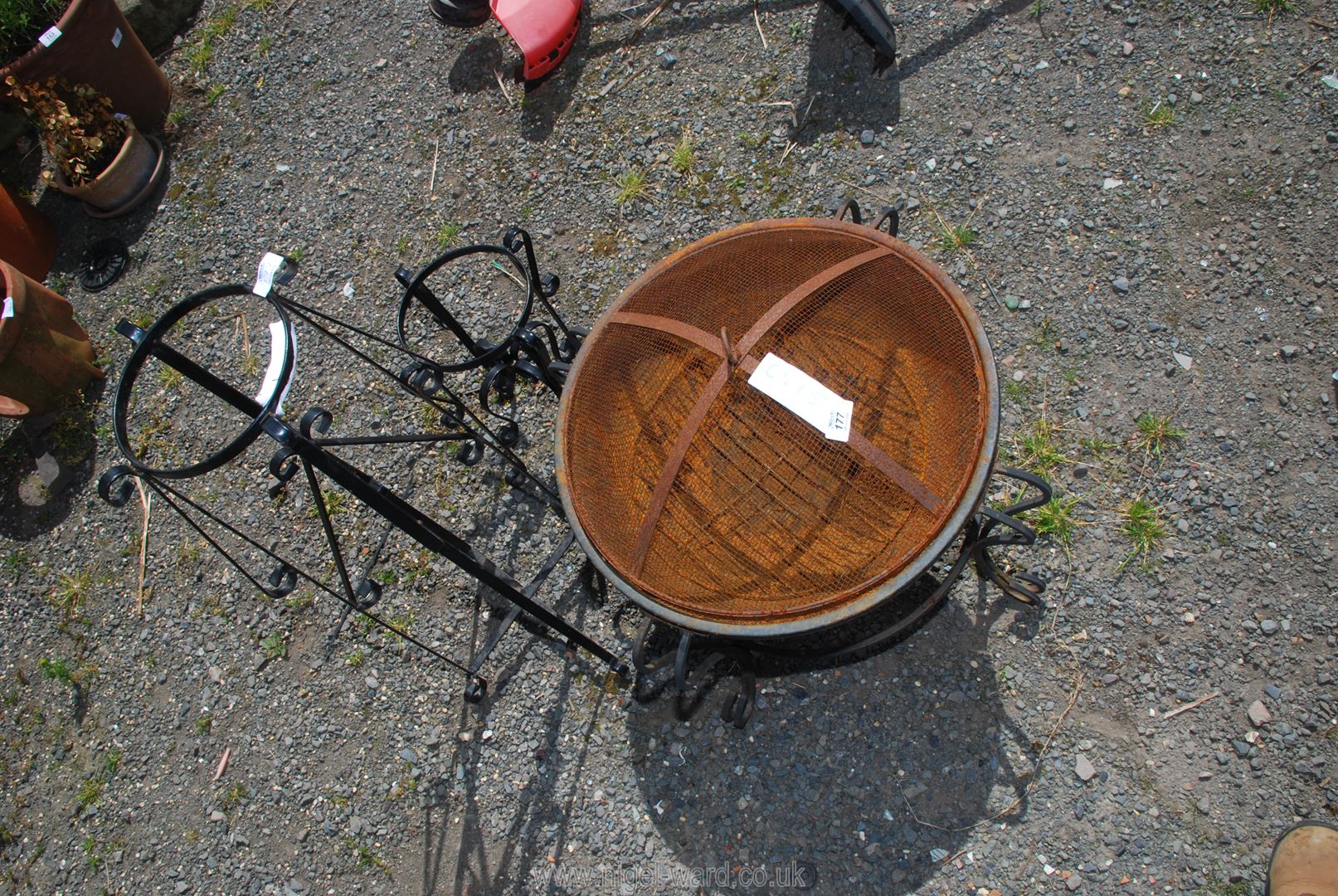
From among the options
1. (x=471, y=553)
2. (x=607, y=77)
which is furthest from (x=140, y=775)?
(x=607, y=77)

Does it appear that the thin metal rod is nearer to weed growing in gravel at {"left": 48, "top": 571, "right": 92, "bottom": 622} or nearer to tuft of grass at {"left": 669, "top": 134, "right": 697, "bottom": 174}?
tuft of grass at {"left": 669, "top": 134, "right": 697, "bottom": 174}

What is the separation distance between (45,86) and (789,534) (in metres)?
4.43

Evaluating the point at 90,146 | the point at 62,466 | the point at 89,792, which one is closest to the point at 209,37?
the point at 90,146

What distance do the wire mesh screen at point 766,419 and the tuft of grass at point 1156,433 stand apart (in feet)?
3.54

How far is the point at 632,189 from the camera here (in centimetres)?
365

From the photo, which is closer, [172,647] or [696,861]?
[696,861]

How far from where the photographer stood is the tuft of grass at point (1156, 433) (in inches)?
111

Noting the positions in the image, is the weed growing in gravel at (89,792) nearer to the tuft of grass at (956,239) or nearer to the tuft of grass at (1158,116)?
the tuft of grass at (956,239)

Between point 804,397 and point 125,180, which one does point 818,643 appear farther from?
point 125,180

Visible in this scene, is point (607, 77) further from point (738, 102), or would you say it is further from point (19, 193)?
point (19, 193)

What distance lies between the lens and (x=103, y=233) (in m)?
4.32

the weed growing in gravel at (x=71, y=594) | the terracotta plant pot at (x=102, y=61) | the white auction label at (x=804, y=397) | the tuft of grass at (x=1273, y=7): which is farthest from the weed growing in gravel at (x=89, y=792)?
the tuft of grass at (x=1273, y=7)

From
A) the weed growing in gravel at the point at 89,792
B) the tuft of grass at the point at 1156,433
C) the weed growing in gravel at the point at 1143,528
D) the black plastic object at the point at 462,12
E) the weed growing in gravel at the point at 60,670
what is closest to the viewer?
the weed growing in gravel at the point at 1143,528

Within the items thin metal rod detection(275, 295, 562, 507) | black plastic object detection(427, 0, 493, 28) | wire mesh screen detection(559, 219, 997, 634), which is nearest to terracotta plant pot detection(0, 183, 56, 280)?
thin metal rod detection(275, 295, 562, 507)
